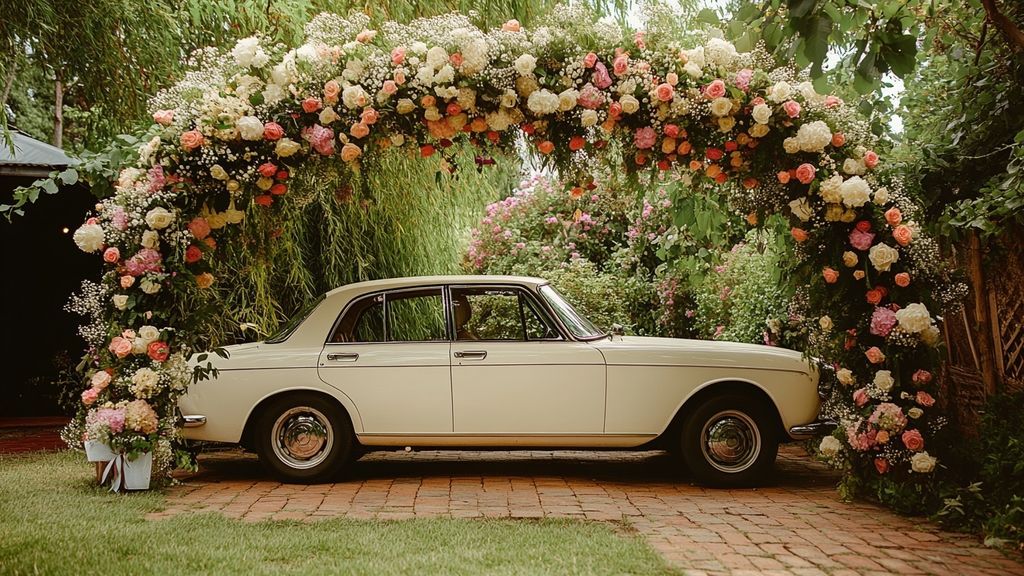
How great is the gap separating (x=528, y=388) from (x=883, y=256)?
2631 millimetres

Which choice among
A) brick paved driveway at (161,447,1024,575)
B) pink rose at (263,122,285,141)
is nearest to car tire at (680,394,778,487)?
brick paved driveway at (161,447,1024,575)

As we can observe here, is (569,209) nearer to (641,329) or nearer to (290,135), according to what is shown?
(641,329)

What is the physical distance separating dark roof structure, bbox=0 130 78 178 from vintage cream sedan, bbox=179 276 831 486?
261 cm

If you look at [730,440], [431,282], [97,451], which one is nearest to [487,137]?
[431,282]

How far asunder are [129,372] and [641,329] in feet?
25.3

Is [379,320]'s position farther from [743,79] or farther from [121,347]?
[743,79]

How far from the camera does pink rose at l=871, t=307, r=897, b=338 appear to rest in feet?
19.6

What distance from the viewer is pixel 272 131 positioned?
6312 millimetres

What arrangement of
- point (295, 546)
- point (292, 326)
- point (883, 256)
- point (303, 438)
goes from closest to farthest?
point (295, 546) → point (883, 256) → point (303, 438) → point (292, 326)

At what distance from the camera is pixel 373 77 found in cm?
646

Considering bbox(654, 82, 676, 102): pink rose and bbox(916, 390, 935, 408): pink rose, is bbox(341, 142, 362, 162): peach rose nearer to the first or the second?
bbox(654, 82, 676, 102): pink rose

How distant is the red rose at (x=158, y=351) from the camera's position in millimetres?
6316

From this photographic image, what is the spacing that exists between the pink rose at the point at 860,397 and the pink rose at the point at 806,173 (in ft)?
4.84

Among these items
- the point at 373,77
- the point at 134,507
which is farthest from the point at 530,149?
the point at 134,507
